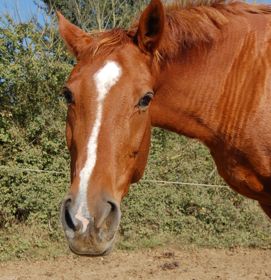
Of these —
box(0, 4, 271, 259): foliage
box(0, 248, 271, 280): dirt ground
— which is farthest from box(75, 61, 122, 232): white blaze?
box(0, 4, 271, 259): foliage

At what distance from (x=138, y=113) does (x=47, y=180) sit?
6.36m

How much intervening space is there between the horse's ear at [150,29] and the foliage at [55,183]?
5.67 metres

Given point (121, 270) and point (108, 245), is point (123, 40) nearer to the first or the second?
point (108, 245)

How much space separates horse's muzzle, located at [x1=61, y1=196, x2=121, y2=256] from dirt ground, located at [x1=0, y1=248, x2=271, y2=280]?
428 centimetres

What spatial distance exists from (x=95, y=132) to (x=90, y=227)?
512 mm

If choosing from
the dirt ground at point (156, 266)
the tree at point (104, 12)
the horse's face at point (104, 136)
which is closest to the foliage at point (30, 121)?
the dirt ground at point (156, 266)

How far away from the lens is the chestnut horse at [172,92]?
8.45 ft

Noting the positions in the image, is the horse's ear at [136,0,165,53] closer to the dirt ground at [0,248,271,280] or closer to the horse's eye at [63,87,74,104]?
the horse's eye at [63,87,74,104]

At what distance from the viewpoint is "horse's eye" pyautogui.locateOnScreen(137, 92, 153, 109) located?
273 centimetres

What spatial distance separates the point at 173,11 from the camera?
3.25m

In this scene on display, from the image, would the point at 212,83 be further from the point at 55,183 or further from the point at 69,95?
the point at 55,183

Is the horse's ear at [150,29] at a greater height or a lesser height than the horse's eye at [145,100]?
greater

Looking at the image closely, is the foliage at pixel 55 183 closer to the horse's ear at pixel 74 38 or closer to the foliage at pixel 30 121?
the foliage at pixel 30 121

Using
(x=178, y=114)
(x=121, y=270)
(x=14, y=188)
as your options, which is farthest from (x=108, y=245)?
(x=14, y=188)
